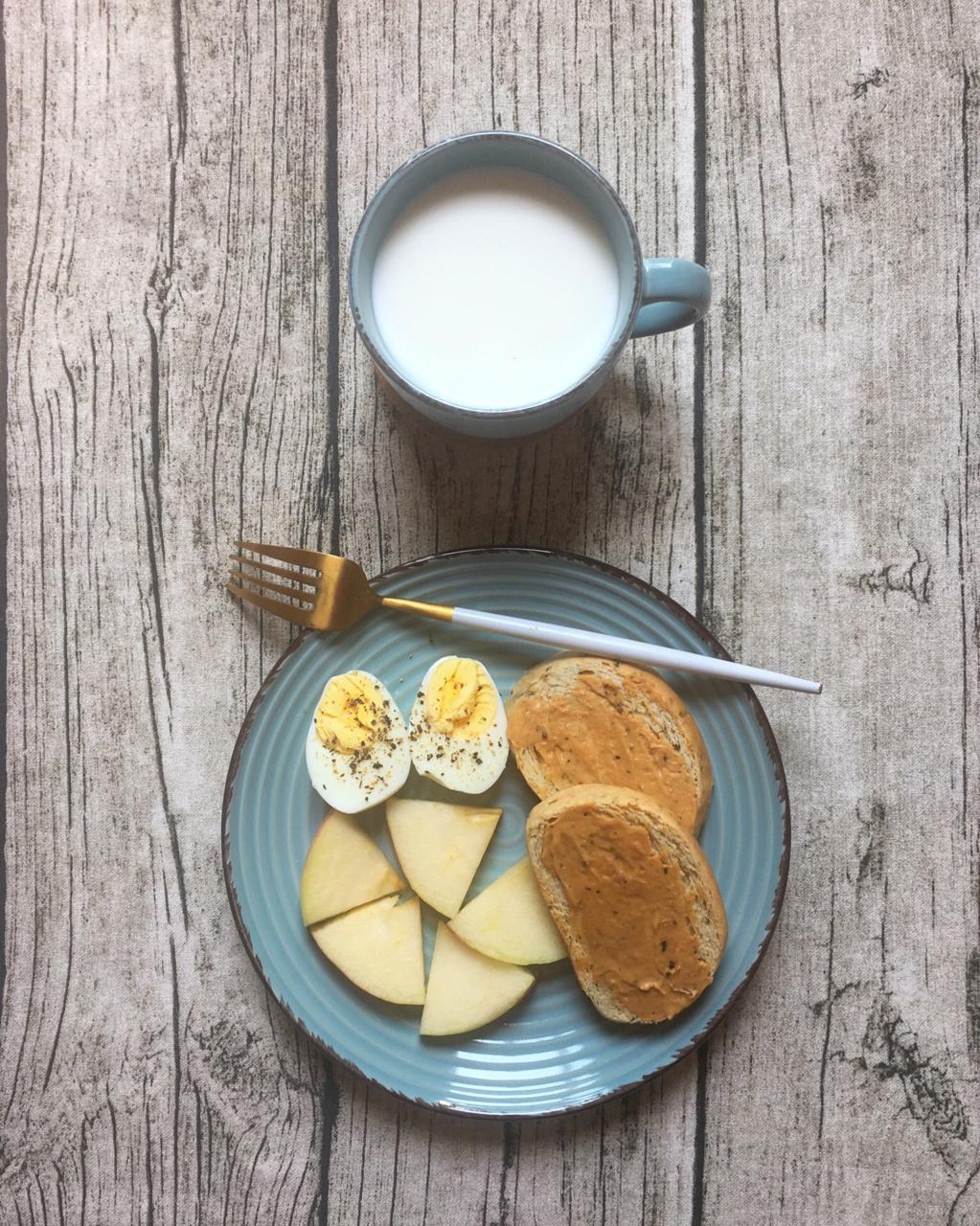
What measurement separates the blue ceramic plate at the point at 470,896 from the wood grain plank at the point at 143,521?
0.28 feet

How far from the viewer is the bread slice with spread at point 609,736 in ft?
3.30

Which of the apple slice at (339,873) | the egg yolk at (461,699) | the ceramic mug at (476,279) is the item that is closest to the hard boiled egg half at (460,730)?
the egg yolk at (461,699)

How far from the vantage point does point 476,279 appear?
91 centimetres

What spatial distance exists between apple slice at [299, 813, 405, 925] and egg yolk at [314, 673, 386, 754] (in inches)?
3.4

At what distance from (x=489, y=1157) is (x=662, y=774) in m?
0.48

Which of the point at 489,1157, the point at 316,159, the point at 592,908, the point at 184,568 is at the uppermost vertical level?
the point at 316,159

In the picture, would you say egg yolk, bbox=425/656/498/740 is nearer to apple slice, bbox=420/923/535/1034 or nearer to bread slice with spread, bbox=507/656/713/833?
bread slice with spread, bbox=507/656/713/833

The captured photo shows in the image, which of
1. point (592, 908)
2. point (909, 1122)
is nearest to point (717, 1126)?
point (909, 1122)

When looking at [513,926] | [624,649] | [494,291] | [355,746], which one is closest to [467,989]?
[513,926]

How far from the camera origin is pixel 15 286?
3.66 ft

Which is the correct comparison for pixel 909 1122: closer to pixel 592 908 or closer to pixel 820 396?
pixel 592 908

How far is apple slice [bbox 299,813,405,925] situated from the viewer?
1.04 metres

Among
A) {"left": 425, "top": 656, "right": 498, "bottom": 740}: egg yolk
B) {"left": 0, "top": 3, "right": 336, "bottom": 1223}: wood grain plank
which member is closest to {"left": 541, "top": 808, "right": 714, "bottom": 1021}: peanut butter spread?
{"left": 425, "top": 656, "right": 498, "bottom": 740}: egg yolk

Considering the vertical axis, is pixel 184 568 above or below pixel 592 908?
above
